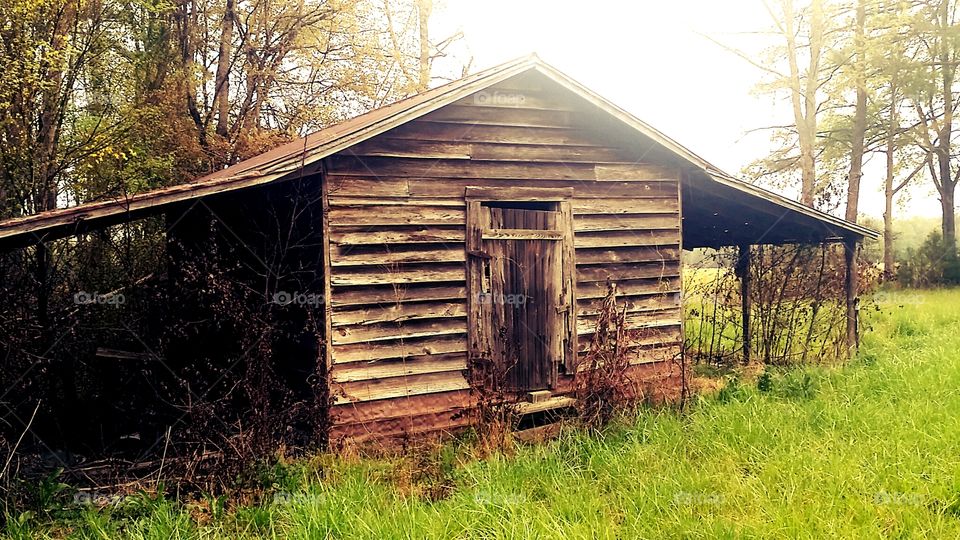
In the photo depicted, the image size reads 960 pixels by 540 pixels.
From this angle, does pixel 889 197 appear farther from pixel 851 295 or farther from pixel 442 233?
pixel 442 233

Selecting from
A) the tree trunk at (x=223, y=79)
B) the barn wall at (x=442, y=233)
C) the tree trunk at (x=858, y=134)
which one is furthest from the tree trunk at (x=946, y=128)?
the tree trunk at (x=223, y=79)

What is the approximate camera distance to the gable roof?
5.72m

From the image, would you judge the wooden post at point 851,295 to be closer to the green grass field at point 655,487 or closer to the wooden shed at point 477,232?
the wooden shed at point 477,232

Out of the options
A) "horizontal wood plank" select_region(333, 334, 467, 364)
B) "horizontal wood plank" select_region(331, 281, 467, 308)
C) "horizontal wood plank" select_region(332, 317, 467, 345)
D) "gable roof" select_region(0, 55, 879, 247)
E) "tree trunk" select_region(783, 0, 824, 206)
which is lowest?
"horizontal wood plank" select_region(333, 334, 467, 364)

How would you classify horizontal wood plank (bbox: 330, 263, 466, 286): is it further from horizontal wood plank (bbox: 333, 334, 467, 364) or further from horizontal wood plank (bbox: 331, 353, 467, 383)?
horizontal wood plank (bbox: 331, 353, 467, 383)

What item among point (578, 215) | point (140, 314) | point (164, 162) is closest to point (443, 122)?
point (578, 215)

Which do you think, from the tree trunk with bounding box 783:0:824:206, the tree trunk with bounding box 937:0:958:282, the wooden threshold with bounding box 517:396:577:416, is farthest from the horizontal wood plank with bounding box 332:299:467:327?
the tree trunk with bounding box 937:0:958:282

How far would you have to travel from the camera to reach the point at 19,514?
15.9 feet

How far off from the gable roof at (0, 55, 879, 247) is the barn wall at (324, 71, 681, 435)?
0.30 metres

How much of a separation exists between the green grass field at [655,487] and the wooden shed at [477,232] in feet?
4.04

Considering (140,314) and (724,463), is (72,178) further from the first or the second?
(724,463)

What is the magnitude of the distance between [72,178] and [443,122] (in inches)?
523

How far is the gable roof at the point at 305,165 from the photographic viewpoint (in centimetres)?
572

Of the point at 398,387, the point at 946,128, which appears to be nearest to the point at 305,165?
the point at 398,387
